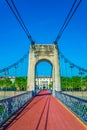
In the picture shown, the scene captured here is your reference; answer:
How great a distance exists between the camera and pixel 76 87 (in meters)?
75.4

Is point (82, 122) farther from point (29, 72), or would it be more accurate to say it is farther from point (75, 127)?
point (29, 72)

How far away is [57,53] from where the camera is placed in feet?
105

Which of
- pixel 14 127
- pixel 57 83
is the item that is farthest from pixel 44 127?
pixel 57 83

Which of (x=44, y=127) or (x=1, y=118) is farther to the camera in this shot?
(x=1, y=118)

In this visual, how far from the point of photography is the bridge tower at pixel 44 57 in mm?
31327

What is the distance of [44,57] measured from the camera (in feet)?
105

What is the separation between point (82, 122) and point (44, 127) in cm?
176

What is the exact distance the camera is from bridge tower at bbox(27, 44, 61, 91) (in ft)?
Result: 103

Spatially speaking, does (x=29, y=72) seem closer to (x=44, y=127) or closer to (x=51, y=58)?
(x=51, y=58)

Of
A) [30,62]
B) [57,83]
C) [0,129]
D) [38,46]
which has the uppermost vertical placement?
[38,46]

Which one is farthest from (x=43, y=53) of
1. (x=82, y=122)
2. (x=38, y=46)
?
(x=82, y=122)

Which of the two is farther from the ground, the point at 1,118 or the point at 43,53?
the point at 43,53

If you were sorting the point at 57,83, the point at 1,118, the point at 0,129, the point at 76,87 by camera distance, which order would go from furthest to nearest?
1. the point at 76,87
2. the point at 57,83
3. the point at 1,118
4. the point at 0,129

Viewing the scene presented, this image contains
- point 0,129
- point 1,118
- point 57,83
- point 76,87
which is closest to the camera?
point 0,129
